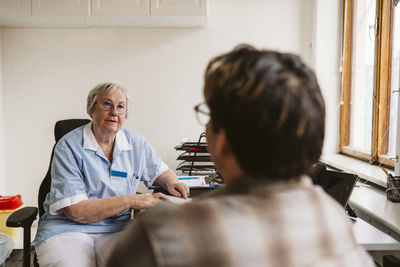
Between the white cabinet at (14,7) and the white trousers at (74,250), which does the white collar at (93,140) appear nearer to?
the white trousers at (74,250)

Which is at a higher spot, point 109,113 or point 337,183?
point 109,113

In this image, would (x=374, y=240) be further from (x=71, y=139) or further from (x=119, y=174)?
(x=71, y=139)

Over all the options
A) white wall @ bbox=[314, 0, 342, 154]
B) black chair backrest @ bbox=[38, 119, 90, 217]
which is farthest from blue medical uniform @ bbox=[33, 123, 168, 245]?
white wall @ bbox=[314, 0, 342, 154]

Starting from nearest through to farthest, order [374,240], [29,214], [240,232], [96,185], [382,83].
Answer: [240,232] → [374,240] → [29,214] → [96,185] → [382,83]

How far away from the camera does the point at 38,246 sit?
151 centimetres

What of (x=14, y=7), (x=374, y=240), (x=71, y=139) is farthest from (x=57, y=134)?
(x=374, y=240)

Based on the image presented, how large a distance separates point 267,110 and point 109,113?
51.8 inches

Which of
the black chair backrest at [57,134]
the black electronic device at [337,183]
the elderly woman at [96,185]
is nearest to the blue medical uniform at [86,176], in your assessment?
the elderly woman at [96,185]

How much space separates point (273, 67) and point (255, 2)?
2.42 m

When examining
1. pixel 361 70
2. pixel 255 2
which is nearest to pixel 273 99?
pixel 361 70

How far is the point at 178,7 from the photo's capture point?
240 centimetres

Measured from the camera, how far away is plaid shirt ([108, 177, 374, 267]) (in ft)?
1.55

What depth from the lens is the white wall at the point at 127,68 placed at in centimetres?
272

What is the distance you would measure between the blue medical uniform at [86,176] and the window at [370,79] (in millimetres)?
1329
